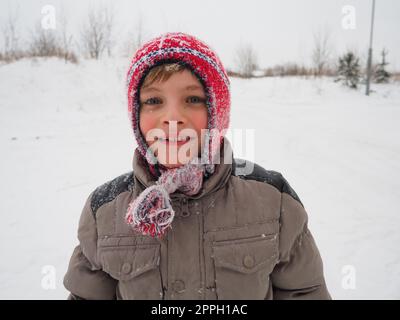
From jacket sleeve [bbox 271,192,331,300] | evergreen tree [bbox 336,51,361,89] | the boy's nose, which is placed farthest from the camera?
evergreen tree [bbox 336,51,361,89]

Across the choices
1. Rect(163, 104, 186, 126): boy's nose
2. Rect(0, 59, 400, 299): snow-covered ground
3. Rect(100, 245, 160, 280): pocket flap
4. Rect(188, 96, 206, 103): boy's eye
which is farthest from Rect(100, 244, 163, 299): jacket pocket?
Rect(0, 59, 400, 299): snow-covered ground

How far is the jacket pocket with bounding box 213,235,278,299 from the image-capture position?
0.99 m

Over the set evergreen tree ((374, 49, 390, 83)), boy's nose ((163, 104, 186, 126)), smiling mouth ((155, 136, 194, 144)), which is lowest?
smiling mouth ((155, 136, 194, 144))

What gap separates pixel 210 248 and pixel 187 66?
72cm

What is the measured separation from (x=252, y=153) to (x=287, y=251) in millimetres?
3971

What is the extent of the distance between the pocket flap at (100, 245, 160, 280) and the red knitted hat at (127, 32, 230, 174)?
38cm

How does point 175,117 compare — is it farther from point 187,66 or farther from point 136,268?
point 136,268

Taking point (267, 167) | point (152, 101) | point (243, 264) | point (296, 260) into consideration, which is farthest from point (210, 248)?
point (267, 167)

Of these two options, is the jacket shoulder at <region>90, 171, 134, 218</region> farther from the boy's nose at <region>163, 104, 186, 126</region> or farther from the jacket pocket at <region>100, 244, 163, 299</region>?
the boy's nose at <region>163, 104, 186, 126</region>

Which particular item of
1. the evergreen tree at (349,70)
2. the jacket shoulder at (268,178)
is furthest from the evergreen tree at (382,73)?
the jacket shoulder at (268,178)

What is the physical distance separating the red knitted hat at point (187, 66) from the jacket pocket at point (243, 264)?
381 mm

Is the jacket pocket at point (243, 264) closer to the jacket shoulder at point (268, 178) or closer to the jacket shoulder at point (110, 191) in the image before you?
the jacket shoulder at point (268, 178)

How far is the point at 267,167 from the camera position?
13.8 feet
